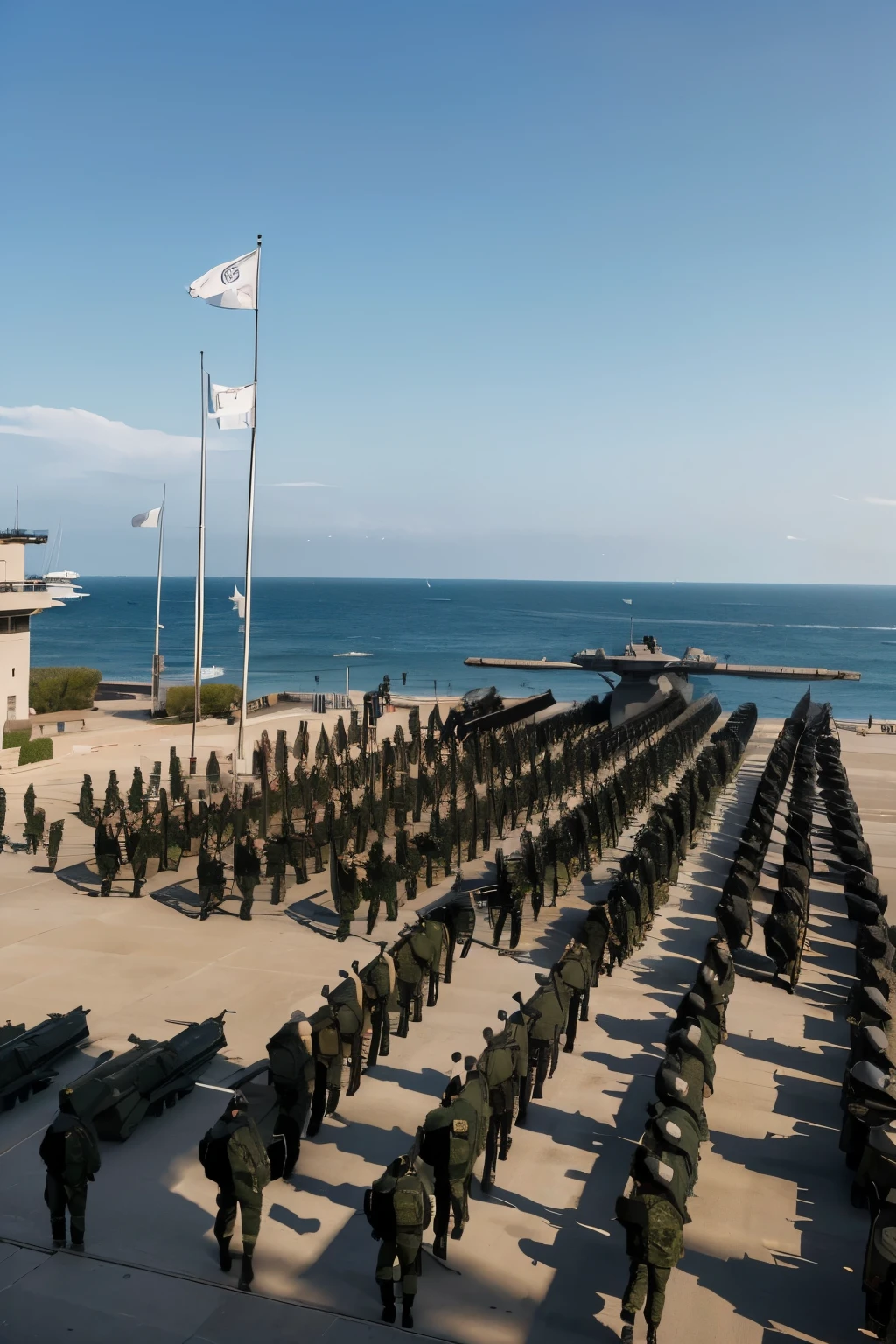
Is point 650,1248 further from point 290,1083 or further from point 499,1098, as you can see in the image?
point 290,1083

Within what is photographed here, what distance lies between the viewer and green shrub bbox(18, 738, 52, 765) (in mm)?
27453

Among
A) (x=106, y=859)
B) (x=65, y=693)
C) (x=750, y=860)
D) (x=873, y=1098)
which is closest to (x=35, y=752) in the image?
(x=106, y=859)

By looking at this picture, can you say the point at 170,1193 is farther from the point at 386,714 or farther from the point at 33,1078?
the point at 386,714

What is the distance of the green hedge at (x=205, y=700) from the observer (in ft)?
139

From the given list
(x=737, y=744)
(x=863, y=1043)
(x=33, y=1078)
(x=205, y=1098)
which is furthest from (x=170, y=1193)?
(x=737, y=744)

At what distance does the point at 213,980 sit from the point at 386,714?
98.4 ft

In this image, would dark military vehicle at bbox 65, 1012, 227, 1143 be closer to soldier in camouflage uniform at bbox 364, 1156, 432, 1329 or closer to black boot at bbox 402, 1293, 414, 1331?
soldier in camouflage uniform at bbox 364, 1156, 432, 1329

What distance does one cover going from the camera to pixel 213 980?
1205cm

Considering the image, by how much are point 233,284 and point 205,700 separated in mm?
22860

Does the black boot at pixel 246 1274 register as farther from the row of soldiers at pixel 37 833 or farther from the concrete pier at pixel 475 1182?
the row of soldiers at pixel 37 833

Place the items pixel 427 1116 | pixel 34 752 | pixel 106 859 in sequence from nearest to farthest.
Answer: pixel 427 1116 → pixel 106 859 → pixel 34 752

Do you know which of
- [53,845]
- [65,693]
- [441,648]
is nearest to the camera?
[53,845]

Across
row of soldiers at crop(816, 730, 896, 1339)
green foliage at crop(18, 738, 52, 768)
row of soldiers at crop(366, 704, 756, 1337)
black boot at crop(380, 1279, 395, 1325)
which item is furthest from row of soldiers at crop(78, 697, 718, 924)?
black boot at crop(380, 1279, 395, 1325)

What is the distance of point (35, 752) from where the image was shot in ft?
91.5
